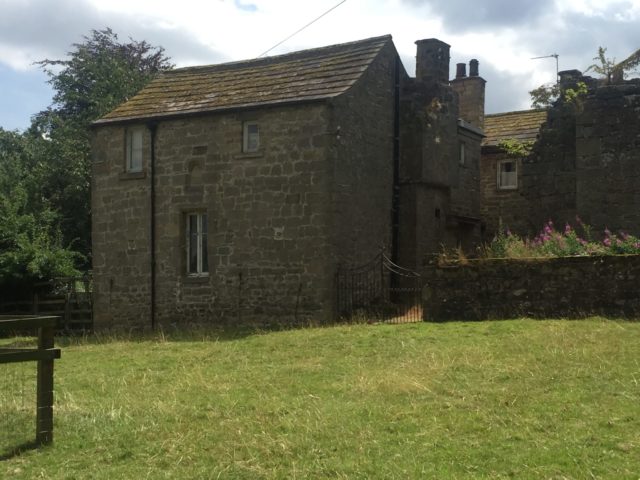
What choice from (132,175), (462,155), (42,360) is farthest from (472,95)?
(42,360)

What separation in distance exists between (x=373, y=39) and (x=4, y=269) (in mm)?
13443

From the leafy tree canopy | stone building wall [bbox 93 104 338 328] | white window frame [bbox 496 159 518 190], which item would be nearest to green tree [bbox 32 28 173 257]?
the leafy tree canopy

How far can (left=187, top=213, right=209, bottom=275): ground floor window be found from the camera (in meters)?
20.4

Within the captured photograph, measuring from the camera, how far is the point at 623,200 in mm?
18484

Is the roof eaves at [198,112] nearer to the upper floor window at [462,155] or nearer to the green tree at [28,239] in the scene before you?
the green tree at [28,239]

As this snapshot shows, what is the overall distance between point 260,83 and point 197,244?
4.79 metres

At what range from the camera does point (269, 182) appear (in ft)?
62.7

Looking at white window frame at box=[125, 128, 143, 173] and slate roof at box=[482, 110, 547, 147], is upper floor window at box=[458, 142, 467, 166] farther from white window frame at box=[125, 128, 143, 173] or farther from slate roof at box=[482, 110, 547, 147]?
white window frame at box=[125, 128, 143, 173]

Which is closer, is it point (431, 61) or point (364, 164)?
point (364, 164)

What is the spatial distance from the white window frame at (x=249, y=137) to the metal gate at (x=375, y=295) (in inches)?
159

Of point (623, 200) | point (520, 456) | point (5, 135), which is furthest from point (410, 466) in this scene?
point (5, 135)

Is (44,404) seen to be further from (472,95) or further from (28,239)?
(472,95)

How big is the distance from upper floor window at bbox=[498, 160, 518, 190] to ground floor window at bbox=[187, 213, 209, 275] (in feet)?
42.5

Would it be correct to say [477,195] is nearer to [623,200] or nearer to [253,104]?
[623,200]
